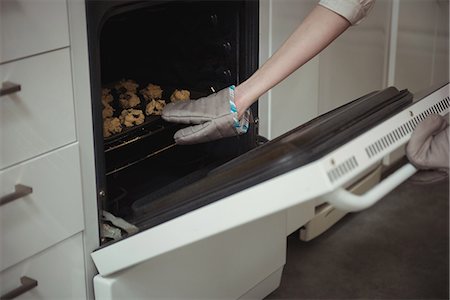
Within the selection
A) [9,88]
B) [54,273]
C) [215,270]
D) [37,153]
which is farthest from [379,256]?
[9,88]

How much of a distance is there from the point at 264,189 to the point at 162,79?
2.47 feet

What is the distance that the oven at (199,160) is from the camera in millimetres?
1086

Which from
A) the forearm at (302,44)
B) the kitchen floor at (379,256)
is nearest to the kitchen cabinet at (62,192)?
the forearm at (302,44)

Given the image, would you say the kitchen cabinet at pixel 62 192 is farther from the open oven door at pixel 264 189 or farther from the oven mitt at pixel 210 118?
the oven mitt at pixel 210 118

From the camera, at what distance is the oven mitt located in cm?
142

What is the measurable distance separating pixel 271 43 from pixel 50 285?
2.29 ft

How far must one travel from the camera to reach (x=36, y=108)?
1.21m

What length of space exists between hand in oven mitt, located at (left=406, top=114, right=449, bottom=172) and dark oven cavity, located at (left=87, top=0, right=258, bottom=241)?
46cm

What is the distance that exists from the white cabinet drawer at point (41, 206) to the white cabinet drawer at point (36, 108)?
2cm

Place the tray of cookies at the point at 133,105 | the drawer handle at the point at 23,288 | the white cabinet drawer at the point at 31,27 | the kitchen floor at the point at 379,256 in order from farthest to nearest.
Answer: the kitchen floor at the point at 379,256
the tray of cookies at the point at 133,105
the drawer handle at the point at 23,288
the white cabinet drawer at the point at 31,27

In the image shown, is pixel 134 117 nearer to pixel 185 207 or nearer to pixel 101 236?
pixel 101 236

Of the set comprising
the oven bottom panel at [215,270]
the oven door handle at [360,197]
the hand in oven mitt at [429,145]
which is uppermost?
the hand in oven mitt at [429,145]

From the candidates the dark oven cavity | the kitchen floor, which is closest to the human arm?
the dark oven cavity

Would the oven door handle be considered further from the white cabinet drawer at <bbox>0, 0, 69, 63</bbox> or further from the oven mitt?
the white cabinet drawer at <bbox>0, 0, 69, 63</bbox>
